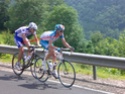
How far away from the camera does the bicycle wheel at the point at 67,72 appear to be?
8.30 m

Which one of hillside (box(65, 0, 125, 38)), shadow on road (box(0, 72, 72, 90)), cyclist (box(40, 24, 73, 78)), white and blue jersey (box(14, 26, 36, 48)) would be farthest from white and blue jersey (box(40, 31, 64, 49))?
hillside (box(65, 0, 125, 38))

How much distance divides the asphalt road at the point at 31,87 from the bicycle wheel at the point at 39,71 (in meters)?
0.14

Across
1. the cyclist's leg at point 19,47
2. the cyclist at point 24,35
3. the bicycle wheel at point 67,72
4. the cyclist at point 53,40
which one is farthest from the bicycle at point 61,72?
the cyclist's leg at point 19,47

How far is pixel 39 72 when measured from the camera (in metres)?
9.03

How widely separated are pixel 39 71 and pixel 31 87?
994mm

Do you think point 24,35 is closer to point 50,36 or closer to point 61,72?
point 50,36

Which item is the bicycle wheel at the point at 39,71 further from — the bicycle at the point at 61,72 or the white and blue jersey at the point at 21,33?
the white and blue jersey at the point at 21,33

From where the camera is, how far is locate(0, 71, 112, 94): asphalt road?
7.64 m

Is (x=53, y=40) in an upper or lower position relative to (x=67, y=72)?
upper

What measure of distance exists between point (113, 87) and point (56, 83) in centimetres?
148

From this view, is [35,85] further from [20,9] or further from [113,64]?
[20,9]

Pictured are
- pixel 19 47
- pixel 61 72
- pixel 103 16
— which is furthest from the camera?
pixel 103 16

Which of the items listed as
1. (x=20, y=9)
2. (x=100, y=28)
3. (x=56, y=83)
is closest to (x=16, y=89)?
(x=56, y=83)

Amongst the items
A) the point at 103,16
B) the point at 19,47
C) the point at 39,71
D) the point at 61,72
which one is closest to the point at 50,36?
the point at 61,72
